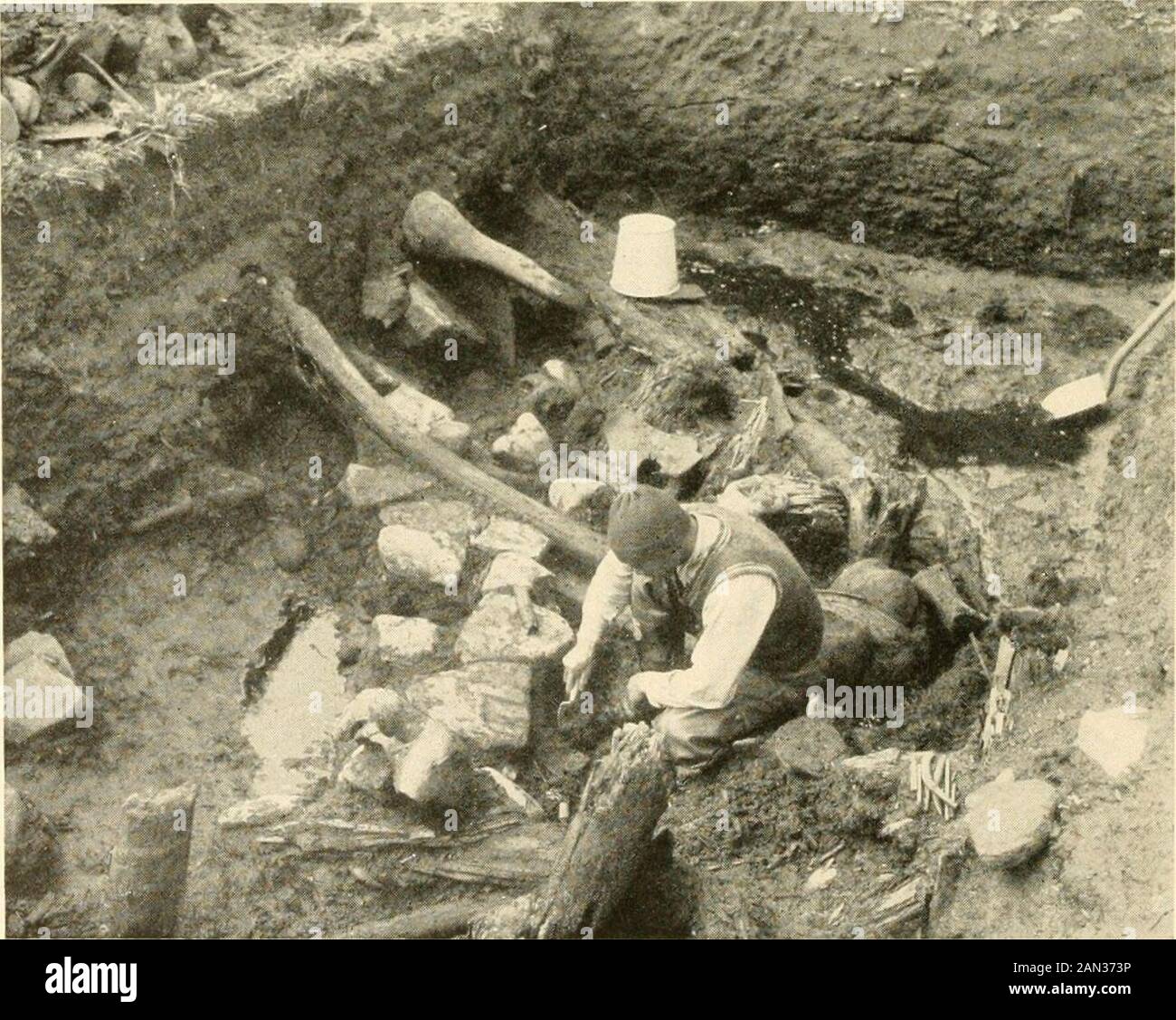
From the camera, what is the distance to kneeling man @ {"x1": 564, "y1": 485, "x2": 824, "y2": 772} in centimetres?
364

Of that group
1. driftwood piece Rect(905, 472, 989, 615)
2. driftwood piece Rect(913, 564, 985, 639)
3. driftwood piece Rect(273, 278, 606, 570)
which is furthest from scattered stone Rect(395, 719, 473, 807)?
driftwood piece Rect(905, 472, 989, 615)

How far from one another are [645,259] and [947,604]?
2691mm

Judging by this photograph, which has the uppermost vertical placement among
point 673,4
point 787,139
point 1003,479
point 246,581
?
point 673,4

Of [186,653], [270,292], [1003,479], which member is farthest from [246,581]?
[1003,479]

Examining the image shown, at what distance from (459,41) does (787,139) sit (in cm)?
204

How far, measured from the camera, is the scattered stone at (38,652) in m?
4.07

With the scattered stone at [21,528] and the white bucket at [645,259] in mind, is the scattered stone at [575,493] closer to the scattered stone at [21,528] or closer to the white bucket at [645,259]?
the white bucket at [645,259]

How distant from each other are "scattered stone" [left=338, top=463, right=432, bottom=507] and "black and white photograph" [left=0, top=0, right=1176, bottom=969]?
0.02m

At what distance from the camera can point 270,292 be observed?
16.9ft

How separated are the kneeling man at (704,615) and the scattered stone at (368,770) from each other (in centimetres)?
76

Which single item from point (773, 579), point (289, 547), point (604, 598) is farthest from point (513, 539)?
point (773, 579)

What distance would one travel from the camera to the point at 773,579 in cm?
368

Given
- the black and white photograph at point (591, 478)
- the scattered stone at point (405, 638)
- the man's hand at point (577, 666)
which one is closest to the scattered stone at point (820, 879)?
the black and white photograph at point (591, 478)
